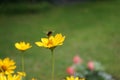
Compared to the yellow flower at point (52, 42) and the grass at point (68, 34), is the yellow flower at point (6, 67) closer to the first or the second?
the yellow flower at point (52, 42)

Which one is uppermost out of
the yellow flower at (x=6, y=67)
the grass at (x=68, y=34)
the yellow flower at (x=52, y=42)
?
the grass at (x=68, y=34)

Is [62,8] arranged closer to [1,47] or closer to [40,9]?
[40,9]

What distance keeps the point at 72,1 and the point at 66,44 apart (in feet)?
11.0

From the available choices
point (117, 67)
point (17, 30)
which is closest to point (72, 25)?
point (17, 30)

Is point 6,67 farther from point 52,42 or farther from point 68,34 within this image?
point 68,34

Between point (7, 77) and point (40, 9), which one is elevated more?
point (40, 9)

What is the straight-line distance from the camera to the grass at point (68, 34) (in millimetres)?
6738

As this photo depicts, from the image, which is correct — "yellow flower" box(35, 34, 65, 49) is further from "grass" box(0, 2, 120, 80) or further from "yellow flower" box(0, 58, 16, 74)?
"grass" box(0, 2, 120, 80)

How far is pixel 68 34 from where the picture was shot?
8.48 metres

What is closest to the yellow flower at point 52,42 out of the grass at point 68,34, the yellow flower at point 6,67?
the yellow flower at point 6,67

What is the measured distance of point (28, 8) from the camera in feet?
34.1

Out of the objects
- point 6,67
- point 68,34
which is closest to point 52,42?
point 6,67

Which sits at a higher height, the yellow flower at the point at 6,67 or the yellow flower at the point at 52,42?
the yellow flower at the point at 52,42

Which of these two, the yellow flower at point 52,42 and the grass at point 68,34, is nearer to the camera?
the yellow flower at point 52,42
